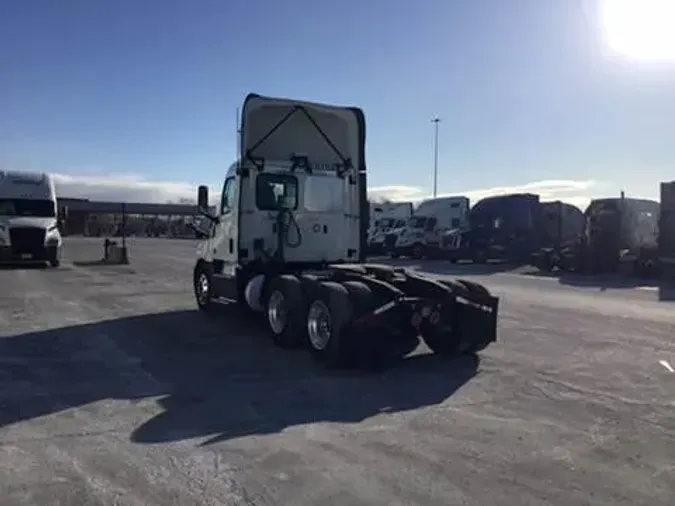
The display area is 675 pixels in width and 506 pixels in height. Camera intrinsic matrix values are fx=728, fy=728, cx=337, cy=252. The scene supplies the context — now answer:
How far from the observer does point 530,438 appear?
19.4 ft

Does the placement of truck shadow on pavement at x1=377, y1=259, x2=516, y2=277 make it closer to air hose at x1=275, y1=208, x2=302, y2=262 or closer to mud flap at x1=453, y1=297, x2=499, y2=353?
air hose at x1=275, y1=208, x2=302, y2=262

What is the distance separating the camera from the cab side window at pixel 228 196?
12.4 meters

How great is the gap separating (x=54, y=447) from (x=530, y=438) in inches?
148

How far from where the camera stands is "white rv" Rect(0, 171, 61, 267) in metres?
25.4

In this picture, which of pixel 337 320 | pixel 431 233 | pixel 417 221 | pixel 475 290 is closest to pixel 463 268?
pixel 431 233

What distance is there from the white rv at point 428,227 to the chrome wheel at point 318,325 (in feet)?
88.0

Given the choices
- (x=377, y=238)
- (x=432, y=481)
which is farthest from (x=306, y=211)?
(x=377, y=238)

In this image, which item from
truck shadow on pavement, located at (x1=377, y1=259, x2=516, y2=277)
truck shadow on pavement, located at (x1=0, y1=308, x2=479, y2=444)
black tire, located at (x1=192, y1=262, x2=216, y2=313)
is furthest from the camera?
truck shadow on pavement, located at (x1=377, y1=259, x2=516, y2=277)

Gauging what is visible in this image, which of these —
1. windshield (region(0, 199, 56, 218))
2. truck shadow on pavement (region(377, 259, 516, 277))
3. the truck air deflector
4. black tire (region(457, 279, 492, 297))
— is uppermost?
the truck air deflector

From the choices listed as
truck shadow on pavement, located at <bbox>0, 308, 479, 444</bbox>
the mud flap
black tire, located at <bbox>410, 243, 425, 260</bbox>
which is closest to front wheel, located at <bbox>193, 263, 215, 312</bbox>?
truck shadow on pavement, located at <bbox>0, 308, 479, 444</bbox>

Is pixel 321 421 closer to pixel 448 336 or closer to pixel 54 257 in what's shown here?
pixel 448 336

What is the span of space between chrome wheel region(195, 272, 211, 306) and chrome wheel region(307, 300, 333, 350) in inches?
200

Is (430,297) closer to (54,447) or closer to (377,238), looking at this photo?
(54,447)

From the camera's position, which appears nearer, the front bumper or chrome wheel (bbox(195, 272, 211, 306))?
chrome wheel (bbox(195, 272, 211, 306))
